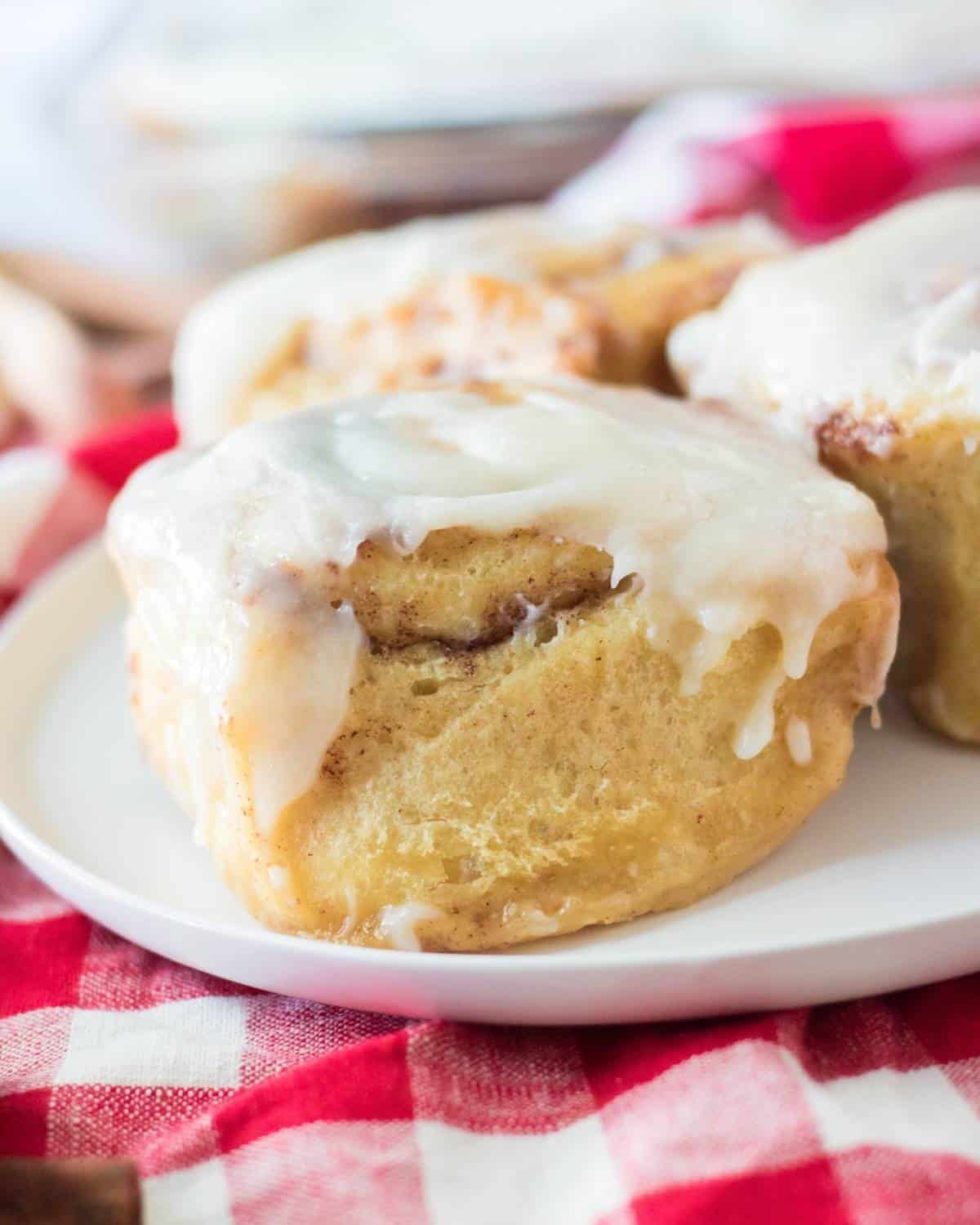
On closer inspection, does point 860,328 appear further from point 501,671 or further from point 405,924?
point 405,924

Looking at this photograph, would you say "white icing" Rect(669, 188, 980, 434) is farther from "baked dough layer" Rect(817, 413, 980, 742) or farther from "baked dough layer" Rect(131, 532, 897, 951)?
"baked dough layer" Rect(131, 532, 897, 951)

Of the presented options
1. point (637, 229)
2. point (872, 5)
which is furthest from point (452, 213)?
point (637, 229)

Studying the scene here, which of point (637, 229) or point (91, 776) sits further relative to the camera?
point (637, 229)

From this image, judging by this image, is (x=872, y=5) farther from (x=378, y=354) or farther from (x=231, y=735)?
(x=231, y=735)

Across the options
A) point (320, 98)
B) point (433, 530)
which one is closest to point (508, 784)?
point (433, 530)

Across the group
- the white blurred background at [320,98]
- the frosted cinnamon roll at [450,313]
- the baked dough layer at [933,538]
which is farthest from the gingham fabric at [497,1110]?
the white blurred background at [320,98]

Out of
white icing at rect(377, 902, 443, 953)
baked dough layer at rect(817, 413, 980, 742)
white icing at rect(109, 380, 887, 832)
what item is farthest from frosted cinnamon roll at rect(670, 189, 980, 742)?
white icing at rect(377, 902, 443, 953)

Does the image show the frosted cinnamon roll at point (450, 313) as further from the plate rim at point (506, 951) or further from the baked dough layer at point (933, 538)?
the plate rim at point (506, 951)
